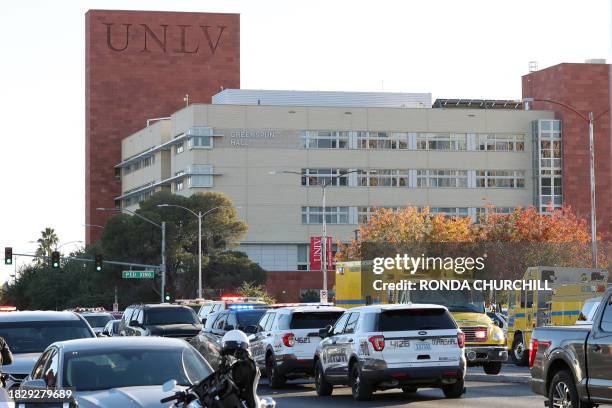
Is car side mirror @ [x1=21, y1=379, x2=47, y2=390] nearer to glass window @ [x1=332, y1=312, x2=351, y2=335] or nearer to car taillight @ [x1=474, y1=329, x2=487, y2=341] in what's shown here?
glass window @ [x1=332, y1=312, x2=351, y2=335]

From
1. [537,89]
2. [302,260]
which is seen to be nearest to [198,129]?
[302,260]

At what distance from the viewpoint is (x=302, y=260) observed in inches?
4820

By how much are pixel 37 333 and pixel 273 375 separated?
968 cm

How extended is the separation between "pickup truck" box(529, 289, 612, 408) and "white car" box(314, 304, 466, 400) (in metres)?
5.73

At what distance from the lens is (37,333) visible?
21938 millimetres

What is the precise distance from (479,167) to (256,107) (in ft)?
71.0

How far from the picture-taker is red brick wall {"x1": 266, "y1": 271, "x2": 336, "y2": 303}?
393 feet

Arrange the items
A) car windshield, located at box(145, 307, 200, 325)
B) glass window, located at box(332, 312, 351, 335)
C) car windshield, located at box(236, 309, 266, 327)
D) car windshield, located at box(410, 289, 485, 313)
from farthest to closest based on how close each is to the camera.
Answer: car windshield, located at box(410, 289, 485, 313)
car windshield, located at box(145, 307, 200, 325)
car windshield, located at box(236, 309, 266, 327)
glass window, located at box(332, 312, 351, 335)

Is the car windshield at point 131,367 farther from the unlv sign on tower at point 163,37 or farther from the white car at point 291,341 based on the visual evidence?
the unlv sign on tower at point 163,37

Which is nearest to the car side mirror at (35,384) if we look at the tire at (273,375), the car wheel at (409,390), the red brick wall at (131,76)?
the car wheel at (409,390)

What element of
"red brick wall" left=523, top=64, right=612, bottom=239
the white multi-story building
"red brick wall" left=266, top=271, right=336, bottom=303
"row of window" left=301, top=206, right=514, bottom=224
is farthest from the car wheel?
"red brick wall" left=523, top=64, right=612, bottom=239

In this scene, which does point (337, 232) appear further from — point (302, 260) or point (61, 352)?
point (61, 352)

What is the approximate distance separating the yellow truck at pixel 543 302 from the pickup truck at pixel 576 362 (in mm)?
18585

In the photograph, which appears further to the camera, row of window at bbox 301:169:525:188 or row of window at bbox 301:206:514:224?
row of window at bbox 301:169:525:188
